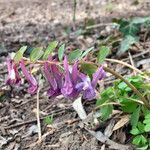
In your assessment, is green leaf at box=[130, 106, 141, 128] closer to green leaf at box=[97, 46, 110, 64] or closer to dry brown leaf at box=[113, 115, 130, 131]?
dry brown leaf at box=[113, 115, 130, 131]

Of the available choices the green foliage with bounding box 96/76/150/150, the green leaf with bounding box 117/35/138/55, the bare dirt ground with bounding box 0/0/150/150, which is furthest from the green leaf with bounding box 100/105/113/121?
the green leaf with bounding box 117/35/138/55

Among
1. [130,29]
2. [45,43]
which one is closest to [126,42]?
[130,29]

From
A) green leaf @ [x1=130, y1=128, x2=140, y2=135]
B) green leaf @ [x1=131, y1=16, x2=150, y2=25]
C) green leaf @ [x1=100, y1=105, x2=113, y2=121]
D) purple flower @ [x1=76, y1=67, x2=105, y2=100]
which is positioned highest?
purple flower @ [x1=76, y1=67, x2=105, y2=100]

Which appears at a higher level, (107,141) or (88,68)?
(88,68)

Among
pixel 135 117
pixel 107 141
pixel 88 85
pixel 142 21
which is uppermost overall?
pixel 88 85

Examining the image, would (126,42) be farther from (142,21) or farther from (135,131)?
(135,131)

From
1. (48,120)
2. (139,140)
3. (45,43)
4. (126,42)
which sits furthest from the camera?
(45,43)

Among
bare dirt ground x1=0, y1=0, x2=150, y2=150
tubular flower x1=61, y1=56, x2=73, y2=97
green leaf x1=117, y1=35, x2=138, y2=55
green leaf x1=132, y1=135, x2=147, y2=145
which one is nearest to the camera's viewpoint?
tubular flower x1=61, y1=56, x2=73, y2=97
